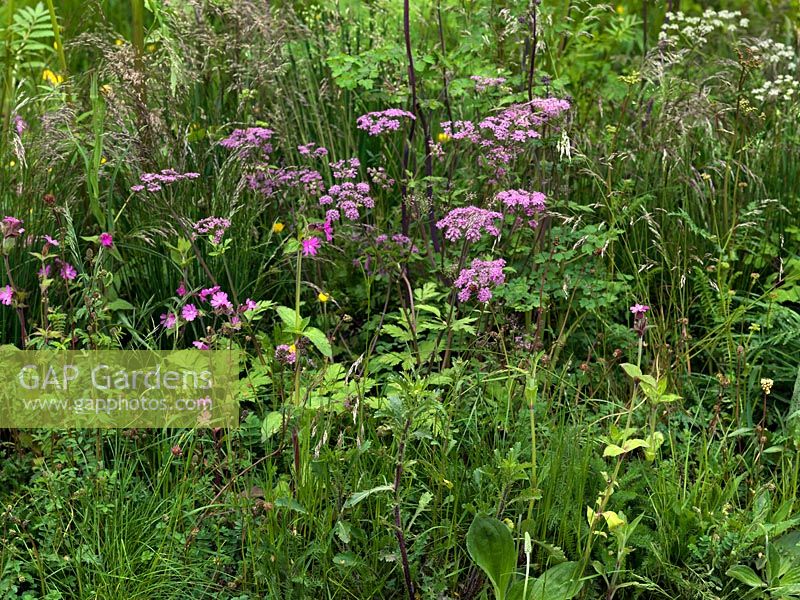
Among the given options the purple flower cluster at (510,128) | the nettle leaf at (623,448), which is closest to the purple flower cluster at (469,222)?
the purple flower cluster at (510,128)

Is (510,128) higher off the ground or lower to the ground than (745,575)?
higher

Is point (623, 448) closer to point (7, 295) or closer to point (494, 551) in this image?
point (494, 551)

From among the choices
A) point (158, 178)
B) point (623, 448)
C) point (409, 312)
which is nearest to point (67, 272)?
point (158, 178)

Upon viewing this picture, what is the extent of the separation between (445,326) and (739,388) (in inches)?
32.2

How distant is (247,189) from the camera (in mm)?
3092

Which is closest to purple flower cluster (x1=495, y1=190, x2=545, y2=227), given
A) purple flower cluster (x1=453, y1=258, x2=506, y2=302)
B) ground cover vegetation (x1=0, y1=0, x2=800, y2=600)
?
ground cover vegetation (x1=0, y1=0, x2=800, y2=600)

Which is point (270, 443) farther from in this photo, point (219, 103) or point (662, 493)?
point (219, 103)

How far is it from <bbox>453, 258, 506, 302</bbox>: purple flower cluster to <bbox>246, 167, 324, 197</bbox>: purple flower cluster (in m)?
0.64

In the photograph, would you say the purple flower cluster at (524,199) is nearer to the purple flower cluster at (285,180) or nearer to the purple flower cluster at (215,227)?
the purple flower cluster at (285,180)

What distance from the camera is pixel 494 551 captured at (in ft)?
6.48

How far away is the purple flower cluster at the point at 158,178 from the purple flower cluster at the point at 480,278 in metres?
0.85

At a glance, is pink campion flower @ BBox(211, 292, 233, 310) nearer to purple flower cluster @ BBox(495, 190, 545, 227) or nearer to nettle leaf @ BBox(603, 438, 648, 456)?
purple flower cluster @ BBox(495, 190, 545, 227)

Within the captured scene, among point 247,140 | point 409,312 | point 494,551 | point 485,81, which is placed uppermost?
point 485,81

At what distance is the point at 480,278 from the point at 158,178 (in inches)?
37.3
